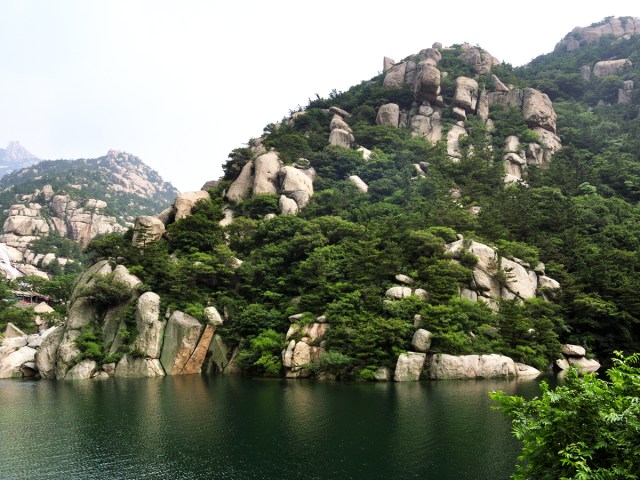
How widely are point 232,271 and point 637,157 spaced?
5243cm

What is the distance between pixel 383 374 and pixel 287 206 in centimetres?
2472

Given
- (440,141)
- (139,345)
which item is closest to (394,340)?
(139,345)

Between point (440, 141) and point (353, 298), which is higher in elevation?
point (440, 141)

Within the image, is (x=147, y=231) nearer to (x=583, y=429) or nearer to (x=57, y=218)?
(x=583, y=429)

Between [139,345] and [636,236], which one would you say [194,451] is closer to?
[139,345]

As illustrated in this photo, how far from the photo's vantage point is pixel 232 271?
41.3 meters

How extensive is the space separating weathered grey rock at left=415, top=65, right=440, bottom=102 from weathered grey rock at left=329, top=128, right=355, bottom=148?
45.6ft

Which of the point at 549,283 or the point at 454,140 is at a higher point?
the point at 454,140

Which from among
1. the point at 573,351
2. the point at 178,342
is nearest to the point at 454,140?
the point at 573,351

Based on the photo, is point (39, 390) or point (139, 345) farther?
point (139, 345)

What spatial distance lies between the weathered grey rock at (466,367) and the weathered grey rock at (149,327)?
874 inches

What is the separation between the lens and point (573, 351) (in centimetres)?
3447

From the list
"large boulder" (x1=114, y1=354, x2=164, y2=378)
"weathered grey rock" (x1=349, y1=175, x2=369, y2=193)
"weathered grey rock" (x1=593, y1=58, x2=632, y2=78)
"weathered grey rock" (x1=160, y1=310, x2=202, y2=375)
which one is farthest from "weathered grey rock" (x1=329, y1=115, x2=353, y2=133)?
"weathered grey rock" (x1=593, y1=58, x2=632, y2=78)

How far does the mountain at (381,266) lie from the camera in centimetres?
3325
